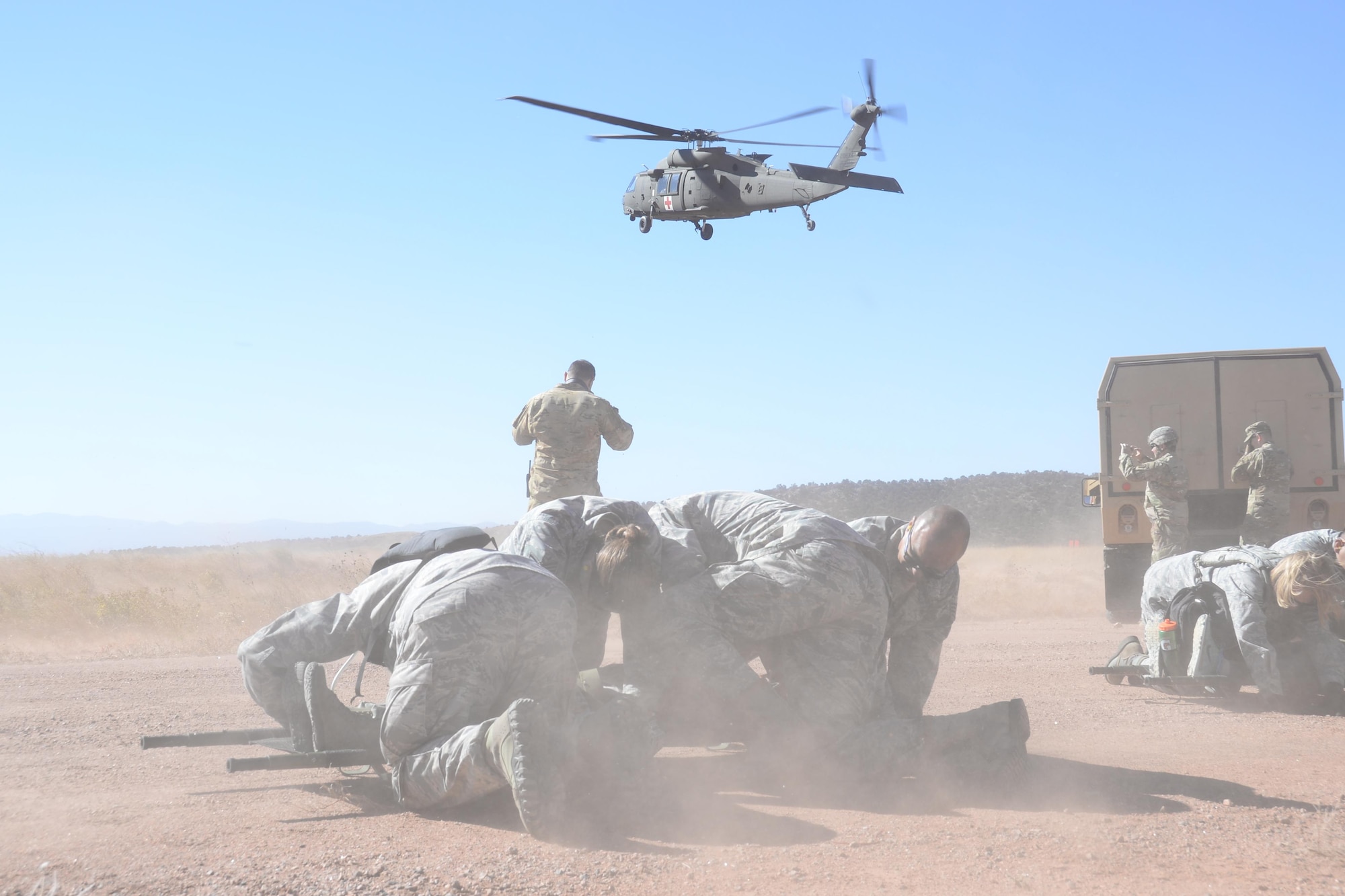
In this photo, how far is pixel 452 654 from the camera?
398 centimetres

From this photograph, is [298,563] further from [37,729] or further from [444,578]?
[444,578]

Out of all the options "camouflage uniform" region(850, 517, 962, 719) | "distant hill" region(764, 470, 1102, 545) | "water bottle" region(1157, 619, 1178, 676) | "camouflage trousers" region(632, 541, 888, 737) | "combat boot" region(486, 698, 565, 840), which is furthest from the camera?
"distant hill" region(764, 470, 1102, 545)

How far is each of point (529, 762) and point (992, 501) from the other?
4041 cm

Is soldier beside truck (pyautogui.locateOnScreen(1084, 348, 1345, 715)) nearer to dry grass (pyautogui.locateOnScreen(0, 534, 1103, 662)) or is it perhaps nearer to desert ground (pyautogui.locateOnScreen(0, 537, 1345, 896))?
dry grass (pyautogui.locateOnScreen(0, 534, 1103, 662))

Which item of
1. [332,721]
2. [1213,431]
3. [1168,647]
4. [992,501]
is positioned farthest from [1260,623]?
[992,501]

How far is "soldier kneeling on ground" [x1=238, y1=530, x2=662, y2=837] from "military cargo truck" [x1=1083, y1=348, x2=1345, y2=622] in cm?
821

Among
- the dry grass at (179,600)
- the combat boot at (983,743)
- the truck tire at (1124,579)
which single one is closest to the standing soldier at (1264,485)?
the truck tire at (1124,579)

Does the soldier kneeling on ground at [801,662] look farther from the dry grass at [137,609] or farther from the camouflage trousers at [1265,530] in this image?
the camouflage trousers at [1265,530]

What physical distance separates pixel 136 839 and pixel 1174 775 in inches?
166

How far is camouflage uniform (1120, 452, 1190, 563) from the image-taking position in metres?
10.4

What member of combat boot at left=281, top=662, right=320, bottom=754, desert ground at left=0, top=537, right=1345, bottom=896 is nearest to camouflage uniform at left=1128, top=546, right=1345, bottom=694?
desert ground at left=0, top=537, right=1345, bottom=896

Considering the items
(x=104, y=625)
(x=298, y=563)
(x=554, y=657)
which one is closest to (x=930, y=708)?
(x=554, y=657)

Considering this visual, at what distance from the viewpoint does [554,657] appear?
4.18 m

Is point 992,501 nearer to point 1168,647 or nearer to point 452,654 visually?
point 1168,647
